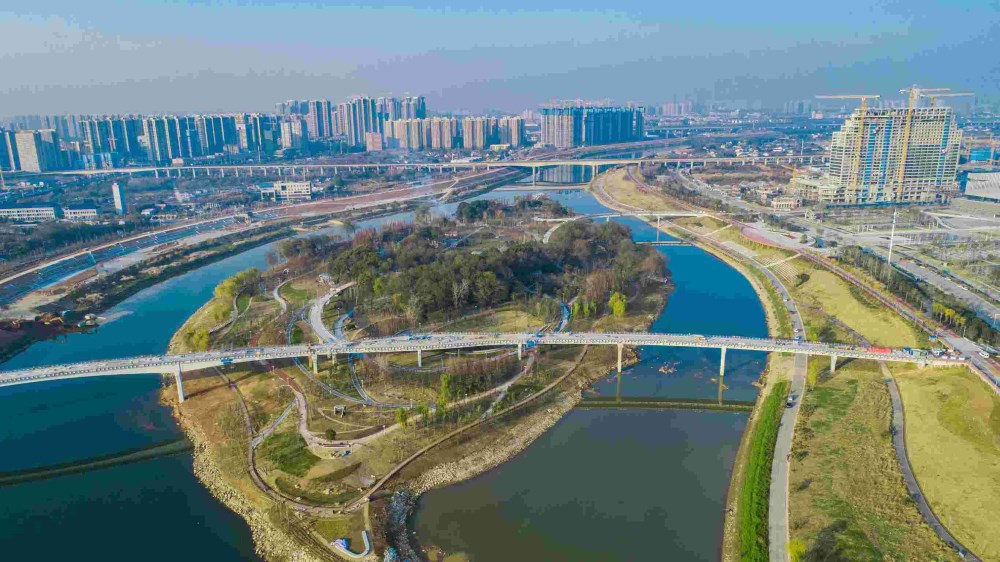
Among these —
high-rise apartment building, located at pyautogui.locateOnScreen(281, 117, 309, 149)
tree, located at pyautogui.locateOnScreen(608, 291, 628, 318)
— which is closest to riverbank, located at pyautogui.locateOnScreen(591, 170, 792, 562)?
tree, located at pyautogui.locateOnScreen(608, 291, 628, 318)

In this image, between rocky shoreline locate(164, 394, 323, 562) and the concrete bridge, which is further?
the concrete bridge

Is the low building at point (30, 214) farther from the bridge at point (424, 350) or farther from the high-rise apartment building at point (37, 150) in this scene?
the bridge at point (424, 350)

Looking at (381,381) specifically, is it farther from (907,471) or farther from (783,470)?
(907,471)

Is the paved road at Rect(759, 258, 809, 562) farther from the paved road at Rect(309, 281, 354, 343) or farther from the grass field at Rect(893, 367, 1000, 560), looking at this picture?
the paved road at Rect(309, 281, 354, 343)

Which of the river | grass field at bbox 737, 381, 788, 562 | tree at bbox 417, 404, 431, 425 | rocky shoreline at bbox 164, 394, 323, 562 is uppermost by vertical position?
tree at bbox 417, 404, 431, 425

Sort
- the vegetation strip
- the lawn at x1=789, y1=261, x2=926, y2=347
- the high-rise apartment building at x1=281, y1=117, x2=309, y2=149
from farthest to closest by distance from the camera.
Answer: the high-rise apartment building at x1=281, y1=117, x2=309, y2=149 < the lawn at x1=789, y1=261, x2=926, y2=347 < the vegetation strip

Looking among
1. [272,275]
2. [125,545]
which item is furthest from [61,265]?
[125,545]
